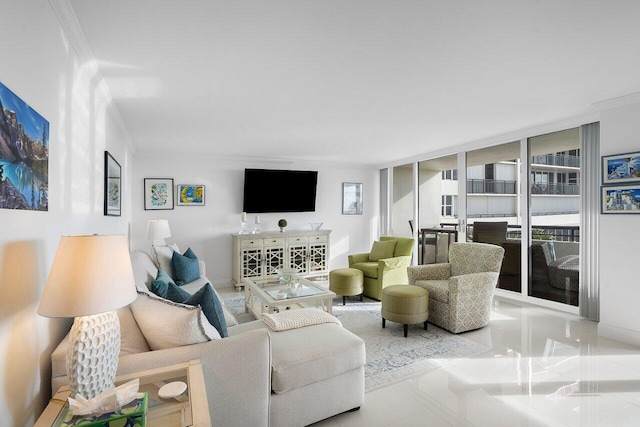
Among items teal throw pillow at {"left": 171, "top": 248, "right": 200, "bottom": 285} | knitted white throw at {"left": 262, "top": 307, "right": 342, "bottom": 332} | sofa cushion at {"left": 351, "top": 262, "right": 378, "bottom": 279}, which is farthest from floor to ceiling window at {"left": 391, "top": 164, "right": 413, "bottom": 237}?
knitted white throw at {"left": 262, "top": 307, "right": 342, "bottom": 332}

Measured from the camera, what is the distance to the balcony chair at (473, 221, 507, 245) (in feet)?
15.9

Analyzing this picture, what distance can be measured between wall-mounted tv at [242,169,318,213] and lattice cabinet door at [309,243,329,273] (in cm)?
80

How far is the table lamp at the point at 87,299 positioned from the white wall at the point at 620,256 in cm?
429

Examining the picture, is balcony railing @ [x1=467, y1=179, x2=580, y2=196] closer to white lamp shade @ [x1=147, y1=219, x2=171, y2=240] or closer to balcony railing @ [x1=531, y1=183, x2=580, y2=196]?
balcony railing @ [x1=531, y1=183, x2=580, y2=196]

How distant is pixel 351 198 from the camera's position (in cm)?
727

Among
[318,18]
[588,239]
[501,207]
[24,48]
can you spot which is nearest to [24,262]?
[24,48]

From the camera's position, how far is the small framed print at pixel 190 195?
5.68 metres

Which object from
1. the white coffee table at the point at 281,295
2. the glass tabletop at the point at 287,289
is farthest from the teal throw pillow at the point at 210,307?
the glass tabletop at the point at 287,289

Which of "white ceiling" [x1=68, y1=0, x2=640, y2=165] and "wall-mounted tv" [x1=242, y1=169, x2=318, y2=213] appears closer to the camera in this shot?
"white ceiling" [x1=68, y1=0, x2=640, y2=165]

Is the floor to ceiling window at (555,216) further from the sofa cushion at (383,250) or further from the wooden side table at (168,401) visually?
the wooden side table at (168,401)

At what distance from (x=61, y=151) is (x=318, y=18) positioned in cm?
154

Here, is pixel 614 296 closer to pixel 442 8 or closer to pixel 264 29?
pixel 442 8

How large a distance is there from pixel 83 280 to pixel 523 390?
285 centimetres

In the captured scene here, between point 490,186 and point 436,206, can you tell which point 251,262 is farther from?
point 490,186
